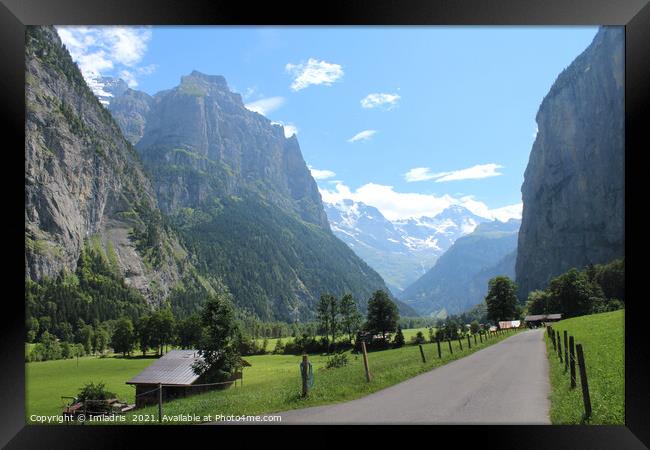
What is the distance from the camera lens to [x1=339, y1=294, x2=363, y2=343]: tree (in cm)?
4120

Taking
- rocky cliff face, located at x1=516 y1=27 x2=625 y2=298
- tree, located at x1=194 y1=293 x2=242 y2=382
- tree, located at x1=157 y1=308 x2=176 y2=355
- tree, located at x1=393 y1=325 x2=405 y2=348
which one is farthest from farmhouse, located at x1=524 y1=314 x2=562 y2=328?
tree, located at x1=194 y1=293 x2=242 y2=382

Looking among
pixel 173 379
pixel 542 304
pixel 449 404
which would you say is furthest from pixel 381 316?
pixel 449 404

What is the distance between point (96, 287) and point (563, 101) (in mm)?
129338

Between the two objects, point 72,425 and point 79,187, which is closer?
point 72,425

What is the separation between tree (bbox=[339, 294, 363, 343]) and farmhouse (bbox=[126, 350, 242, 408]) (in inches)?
742

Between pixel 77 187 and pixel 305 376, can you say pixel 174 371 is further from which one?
pixel 77 187

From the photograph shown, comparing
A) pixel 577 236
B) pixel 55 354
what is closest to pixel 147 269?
pixel 55 354

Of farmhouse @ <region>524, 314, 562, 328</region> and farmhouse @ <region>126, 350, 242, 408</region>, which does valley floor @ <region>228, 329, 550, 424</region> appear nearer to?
farmhouse @ <region>126, 350, 242, 408</region>

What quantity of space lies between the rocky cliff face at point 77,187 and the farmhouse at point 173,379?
85.8m

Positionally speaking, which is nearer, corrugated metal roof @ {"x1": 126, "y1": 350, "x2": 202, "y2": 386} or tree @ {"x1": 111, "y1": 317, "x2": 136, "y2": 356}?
corrugated metal roof @ {"x1": 126, "y1": 350, "x2": 202, "y2": 386}

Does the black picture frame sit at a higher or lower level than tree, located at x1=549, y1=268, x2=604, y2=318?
higher

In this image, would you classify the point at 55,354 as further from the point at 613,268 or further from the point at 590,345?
the point at 613,268

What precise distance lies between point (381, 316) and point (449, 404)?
36.9 metres

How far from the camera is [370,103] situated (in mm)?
14586
